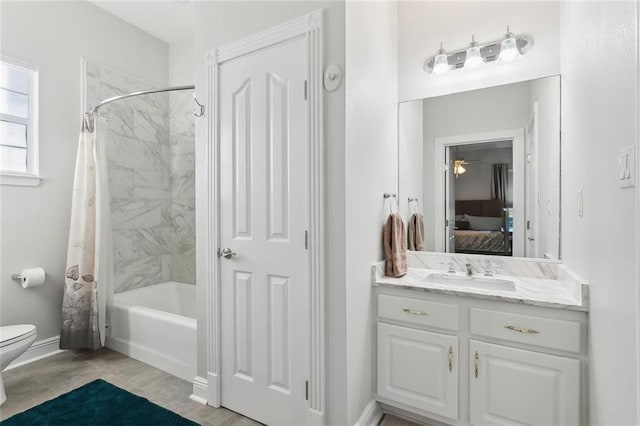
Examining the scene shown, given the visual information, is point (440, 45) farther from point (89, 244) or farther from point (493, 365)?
point (89, 244)

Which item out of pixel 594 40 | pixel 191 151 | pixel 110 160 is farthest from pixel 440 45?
pixel 110 160

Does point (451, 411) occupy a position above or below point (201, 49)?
below

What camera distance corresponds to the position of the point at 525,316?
5.19 feet

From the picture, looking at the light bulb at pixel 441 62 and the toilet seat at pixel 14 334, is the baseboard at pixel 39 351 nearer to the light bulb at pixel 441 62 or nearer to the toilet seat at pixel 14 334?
the toilet seat at pixel 14 334

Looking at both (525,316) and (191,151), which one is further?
(191,151)

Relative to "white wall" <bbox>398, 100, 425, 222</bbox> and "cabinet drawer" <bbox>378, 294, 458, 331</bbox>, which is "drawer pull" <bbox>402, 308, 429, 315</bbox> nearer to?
"cabinet drawer" <bbox>378, 294, 458, 331</bbox>

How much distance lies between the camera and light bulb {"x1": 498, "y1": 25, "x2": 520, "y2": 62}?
6.48 feet

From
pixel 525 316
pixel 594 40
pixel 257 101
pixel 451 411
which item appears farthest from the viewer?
pixel 257 101

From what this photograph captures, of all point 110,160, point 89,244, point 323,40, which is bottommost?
point 89,244

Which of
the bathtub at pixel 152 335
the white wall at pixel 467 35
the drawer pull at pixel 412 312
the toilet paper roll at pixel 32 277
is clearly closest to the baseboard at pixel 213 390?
the bathtub at pixel 152 335

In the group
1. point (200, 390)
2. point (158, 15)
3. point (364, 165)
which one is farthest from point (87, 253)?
point (364, 165)

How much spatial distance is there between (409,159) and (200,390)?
2.12 meters

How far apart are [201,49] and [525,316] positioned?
94.6 inches

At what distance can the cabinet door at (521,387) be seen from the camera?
1.49 m
